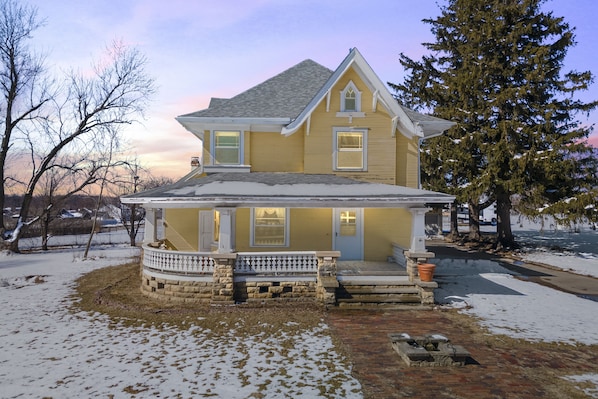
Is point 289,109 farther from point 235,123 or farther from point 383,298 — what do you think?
point 383,298

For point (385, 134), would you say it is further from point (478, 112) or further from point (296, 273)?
point (478, 112)

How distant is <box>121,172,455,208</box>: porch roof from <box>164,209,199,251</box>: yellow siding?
2.48 m

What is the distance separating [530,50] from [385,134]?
16.2 meters

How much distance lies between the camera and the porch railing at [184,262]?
11.5 m

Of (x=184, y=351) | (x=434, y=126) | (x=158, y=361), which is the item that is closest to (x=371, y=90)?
(x=434, y=126)

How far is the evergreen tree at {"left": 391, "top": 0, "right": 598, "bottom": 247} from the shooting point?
22.4 meters

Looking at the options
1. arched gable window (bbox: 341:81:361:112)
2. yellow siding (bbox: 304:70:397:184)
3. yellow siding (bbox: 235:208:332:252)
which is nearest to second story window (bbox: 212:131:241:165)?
yellow siding (bbox: 235:208:332:252)

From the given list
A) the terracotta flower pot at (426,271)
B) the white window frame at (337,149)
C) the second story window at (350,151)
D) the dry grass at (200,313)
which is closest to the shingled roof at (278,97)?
the white window frame at (337,149)

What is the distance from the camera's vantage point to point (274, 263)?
11625 millimetres

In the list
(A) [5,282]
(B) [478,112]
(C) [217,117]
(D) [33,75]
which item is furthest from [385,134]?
(D) [33,75]

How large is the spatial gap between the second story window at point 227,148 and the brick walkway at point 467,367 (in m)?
8.94

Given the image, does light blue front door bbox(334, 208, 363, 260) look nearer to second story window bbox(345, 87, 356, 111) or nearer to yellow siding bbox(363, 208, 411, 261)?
yellow siding bbox(363, 208, 411, 261)

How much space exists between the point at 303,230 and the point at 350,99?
615cm

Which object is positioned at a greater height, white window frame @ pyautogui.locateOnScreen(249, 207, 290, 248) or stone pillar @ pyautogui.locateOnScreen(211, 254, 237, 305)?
white window frame @ pyautogui.locateOnScreen(249, 207, 290, 248)
